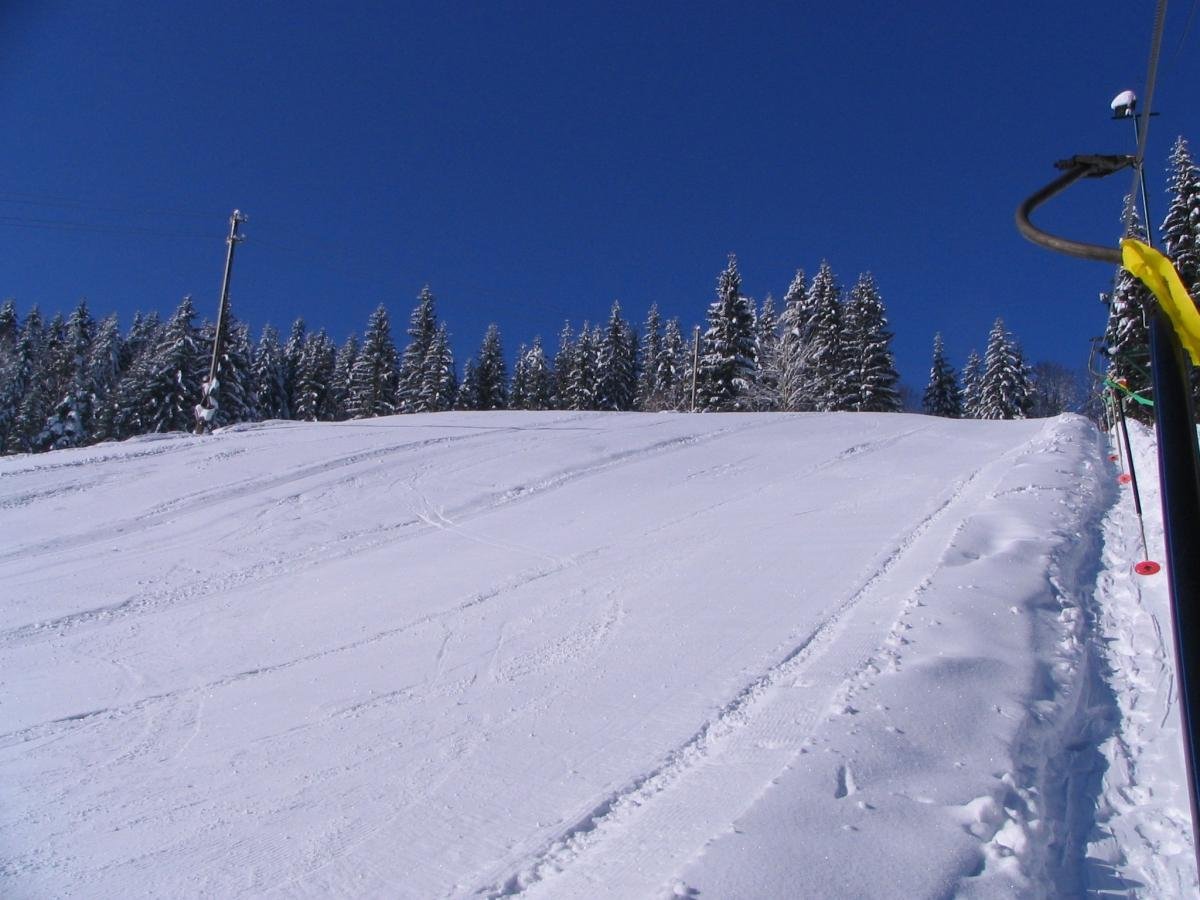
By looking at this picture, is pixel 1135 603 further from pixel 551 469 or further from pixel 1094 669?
pixel 551 469

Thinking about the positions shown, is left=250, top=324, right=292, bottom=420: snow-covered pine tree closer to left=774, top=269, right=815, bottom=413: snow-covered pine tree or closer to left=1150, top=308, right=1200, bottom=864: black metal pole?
left=774, top=269, right=815, bottom=413: snow-covered pine tree

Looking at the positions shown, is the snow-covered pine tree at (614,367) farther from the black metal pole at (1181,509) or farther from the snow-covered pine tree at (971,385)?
the black metal pole at (1181,509)

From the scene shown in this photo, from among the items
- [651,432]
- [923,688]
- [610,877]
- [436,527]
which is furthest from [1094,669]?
[651,432]

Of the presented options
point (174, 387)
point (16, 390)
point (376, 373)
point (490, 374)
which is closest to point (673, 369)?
point (490, 374)

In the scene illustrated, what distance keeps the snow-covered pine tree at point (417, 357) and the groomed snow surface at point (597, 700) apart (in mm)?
38499

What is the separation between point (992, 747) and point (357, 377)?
5155cm

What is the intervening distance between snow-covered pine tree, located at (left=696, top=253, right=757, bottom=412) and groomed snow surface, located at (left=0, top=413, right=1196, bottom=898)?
28.4 meters

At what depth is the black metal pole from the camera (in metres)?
0.86

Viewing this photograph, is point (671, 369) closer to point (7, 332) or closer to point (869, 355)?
point (869, 355)

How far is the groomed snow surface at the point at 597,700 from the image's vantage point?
3.06m

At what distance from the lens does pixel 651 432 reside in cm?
1647

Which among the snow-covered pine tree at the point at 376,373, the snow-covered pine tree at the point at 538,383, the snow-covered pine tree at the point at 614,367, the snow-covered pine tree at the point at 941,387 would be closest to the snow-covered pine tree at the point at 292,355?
the snow-covered pine tree at the point at 376,373

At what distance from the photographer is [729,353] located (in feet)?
127

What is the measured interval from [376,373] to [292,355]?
17.9 metres
